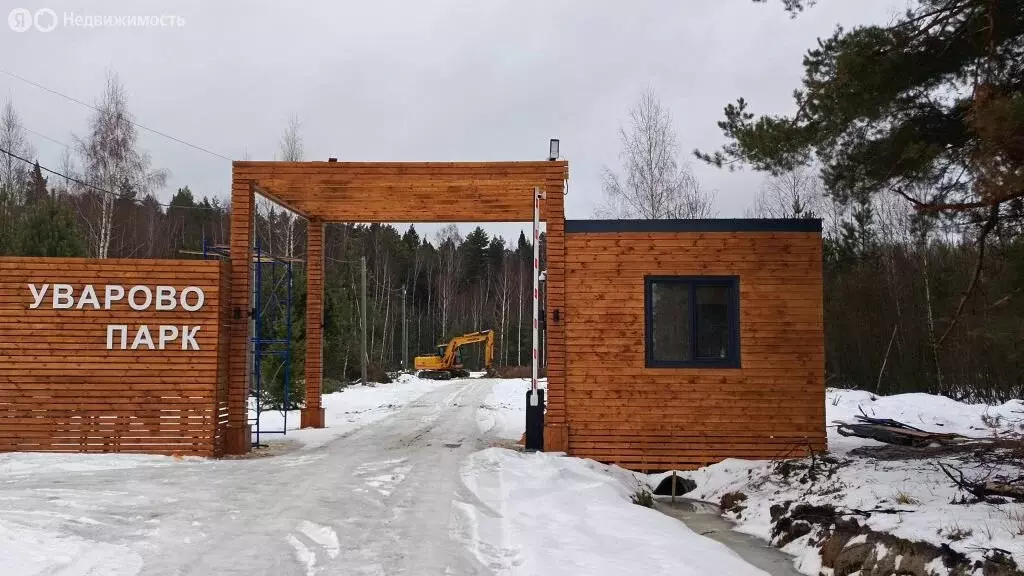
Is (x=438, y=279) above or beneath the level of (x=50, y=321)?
above

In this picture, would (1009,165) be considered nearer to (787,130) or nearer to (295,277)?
(787,130)

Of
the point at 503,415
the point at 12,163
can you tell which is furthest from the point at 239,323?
the point at 12,163

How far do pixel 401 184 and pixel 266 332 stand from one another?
33.0ft

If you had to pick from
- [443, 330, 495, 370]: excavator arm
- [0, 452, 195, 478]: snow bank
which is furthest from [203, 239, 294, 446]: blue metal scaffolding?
[443, 330, 495, 370]: excavator arm

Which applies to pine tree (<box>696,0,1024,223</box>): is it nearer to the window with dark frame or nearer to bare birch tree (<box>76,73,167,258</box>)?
the window with dark frame

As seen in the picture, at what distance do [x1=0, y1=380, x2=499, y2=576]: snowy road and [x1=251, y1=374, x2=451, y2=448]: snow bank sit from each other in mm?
2803

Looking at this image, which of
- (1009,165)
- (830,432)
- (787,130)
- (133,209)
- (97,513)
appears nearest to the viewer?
(1009,165)

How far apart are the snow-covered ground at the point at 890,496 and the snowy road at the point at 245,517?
346 cm

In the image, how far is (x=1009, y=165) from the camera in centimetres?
604

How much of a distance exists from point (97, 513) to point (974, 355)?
22066 mm

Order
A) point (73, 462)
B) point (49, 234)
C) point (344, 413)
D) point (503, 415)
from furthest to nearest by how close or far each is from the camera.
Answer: point (49, 234), point (344, 413), point (503, 415), point (73, 462)

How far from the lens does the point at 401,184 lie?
1120cm

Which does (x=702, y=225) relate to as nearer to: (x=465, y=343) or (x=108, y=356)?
(x=108, y=356)

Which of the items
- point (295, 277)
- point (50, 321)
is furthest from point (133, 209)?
point (50, 321)
